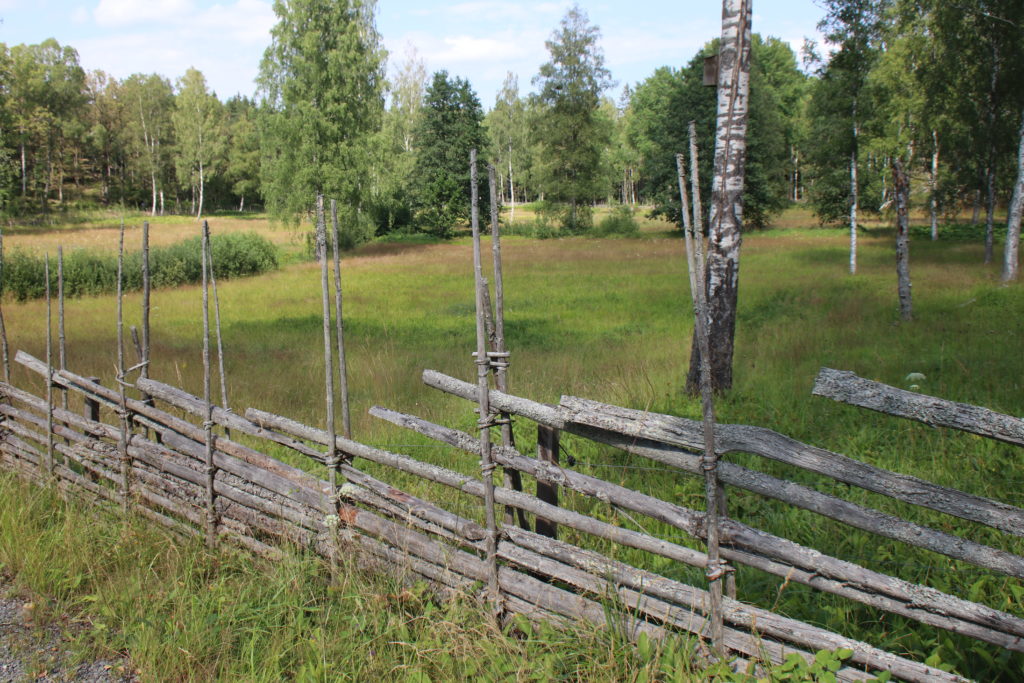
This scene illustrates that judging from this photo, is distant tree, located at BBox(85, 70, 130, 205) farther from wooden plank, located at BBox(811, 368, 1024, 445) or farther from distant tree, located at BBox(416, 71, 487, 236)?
wooden plank, located at BBox(811, 368, 1024, 445)

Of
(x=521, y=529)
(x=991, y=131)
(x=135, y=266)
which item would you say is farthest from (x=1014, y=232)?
(x=135, y=266)

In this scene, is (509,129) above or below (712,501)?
above

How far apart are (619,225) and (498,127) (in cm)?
2024

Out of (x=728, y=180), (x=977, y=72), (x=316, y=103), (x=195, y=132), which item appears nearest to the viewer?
(x=728, y=180)

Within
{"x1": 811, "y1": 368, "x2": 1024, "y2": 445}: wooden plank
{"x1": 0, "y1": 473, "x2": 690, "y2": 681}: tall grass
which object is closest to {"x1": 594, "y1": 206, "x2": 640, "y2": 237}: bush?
{"x1": 0, "y1": 473, "x2": 690, "y2": 681}: tall grass

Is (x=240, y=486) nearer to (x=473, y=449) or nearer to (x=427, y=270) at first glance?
(x=473, y=449)

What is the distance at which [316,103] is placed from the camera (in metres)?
28.7

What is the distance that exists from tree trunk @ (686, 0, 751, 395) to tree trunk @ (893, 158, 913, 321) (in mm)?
5657

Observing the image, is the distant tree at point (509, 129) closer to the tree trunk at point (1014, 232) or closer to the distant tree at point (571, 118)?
the distant tree at point (571, 118)

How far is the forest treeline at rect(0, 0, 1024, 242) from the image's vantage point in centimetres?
1911

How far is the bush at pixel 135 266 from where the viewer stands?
16219 mm

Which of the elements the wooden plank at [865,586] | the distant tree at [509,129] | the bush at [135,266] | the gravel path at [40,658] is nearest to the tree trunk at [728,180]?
the wooden plank at [865,586]

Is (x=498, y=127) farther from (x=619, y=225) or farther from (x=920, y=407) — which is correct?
(x=920, y=407)

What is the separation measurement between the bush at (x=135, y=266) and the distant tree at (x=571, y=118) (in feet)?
70.4
